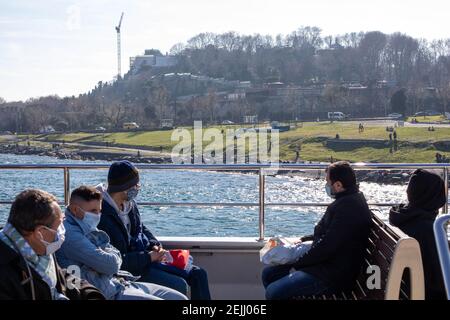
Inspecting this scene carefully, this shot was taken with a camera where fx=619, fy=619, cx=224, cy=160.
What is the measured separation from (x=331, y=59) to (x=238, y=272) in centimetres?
12621

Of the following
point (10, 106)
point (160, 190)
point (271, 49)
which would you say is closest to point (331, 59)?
point (271, 49)

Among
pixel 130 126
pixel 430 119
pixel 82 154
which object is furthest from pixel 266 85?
pixel 82 154

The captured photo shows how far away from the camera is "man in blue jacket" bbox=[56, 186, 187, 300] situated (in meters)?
3.22

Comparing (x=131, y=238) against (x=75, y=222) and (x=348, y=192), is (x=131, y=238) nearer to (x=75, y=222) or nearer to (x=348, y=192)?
(x=75, y=222)

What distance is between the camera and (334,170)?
3.65 meters

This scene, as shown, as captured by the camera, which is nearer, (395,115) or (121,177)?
(121,177)

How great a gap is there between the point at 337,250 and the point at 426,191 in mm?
583

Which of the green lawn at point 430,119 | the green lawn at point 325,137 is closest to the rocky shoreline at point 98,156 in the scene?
the green lawn at point 325,137

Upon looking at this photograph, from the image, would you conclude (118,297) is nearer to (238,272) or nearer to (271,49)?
(238,272)

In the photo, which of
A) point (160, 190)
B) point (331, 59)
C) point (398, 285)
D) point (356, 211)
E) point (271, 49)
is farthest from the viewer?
point (271, 49)

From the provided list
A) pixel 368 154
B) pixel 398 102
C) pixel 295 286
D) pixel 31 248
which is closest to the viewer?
pixel 31 248

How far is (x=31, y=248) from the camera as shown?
247cm

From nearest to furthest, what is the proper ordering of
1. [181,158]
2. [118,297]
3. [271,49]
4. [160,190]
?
1. [118,297]
2. [160,190]
3. [181,158]
4. [271,49]

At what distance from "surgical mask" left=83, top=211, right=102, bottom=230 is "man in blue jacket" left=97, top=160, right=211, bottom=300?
33 cm
